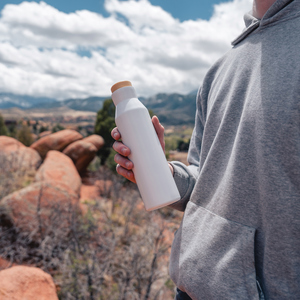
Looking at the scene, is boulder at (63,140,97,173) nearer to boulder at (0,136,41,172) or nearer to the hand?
boulder at (0,136,41,172)

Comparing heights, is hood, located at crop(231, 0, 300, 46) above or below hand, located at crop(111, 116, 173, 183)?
above

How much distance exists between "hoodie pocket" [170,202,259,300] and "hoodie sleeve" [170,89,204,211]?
0.62 ft

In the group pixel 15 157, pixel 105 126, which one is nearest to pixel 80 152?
pixel 15 157

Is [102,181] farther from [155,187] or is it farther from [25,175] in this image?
[155,187]

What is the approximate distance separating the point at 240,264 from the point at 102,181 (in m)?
12.8

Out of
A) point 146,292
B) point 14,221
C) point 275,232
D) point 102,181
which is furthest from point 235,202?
point 102,181

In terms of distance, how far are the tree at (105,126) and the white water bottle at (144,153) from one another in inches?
663

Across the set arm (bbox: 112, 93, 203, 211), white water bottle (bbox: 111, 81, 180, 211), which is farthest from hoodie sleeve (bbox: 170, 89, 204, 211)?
white water bottle (bbox: 111, 81, 180, 211)

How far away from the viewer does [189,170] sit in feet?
4.13

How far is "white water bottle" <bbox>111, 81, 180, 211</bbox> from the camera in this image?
1.02 m

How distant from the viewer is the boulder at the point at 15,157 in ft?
35.0

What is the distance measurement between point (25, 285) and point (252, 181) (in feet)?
7.42

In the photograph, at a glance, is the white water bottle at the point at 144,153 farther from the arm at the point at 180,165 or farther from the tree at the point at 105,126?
the tree at the point at 105,126

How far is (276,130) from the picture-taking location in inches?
29.8
